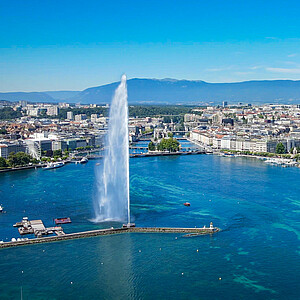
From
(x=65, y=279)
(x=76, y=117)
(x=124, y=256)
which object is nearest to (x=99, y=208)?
(x=124, y=256)

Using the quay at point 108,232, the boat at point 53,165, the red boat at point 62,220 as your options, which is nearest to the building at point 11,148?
the boat at point 53,165

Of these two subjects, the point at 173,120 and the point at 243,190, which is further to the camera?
the point at 173,120

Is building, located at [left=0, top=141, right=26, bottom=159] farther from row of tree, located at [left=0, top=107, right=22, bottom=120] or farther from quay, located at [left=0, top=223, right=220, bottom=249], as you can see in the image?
row of tree, located at [left=0, top=107, right=22, bottom=120]

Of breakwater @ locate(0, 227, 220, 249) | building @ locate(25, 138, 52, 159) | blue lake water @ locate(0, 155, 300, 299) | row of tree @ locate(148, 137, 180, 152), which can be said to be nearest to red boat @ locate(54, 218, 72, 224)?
blue lake water @ locate(0, 155, 300, 299)

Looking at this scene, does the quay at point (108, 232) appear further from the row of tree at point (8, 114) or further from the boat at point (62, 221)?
the row of tree at point (8, 114)

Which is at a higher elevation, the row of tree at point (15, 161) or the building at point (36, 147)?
the building at point (36, 147)

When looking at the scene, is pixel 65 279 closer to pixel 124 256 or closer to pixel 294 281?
pixel 124 256
